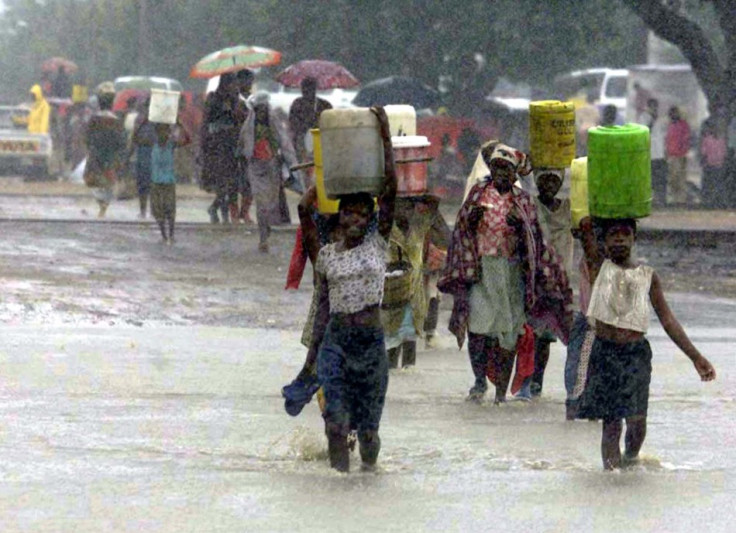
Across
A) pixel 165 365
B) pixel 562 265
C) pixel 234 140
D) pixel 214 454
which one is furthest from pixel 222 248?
pixel 214 454

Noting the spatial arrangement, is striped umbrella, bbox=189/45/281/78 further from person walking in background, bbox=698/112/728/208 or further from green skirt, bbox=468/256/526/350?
green skirt, bbox=468/256/526/350

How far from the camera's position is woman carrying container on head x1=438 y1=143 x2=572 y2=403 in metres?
9.89

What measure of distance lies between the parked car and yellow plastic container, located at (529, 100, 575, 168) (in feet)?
85.1

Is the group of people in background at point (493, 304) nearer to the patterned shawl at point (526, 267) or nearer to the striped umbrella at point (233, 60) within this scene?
the patterned shawl at point (526, 267)

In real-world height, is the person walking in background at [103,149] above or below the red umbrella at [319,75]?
below

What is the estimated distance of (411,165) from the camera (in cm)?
1061

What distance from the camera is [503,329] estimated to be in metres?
9.98

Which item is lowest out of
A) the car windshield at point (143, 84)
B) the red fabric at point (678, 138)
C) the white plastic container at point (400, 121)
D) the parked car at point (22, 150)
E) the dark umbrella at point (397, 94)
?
the parked car at point (22, 150)

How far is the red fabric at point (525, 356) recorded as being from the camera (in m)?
10.3

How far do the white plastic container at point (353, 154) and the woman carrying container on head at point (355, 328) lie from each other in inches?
1.4

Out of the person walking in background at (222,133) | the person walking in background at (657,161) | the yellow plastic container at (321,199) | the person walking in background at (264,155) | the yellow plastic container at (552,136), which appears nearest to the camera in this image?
the yellow plastic container at (321,199)

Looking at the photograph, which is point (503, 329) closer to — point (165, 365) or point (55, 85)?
point (165, 365)

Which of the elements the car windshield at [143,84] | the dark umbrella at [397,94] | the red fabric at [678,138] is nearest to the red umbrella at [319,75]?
the dark umbrella at [397,94]

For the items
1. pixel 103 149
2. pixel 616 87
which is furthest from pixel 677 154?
pixel 616 87
